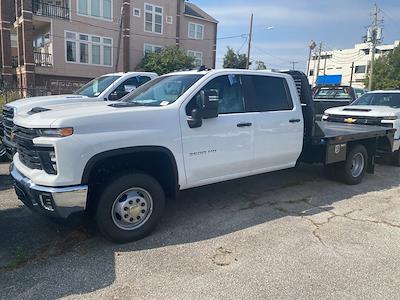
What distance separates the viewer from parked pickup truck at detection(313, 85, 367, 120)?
13.1 m

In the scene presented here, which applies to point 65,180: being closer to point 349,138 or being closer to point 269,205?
point 269,205

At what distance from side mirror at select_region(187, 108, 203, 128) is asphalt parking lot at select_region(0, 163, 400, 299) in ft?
4.37

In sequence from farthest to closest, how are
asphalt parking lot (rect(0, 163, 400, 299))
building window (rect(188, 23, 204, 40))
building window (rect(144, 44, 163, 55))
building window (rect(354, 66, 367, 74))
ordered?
building window (rect(354, 66, 367, 74))
building window (rect(188, 23, 204, 40))
building window (rect(144, 44, 163, 55))
asphalt parking lot (rect(0, 163, 400, 299))

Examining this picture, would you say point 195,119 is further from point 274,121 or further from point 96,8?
point 96,8

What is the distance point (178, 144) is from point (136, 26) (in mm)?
27962

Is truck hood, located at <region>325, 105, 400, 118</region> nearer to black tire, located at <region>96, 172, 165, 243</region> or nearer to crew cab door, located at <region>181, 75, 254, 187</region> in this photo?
crew cab door, located at <region>181, 75, 254, 187</region>

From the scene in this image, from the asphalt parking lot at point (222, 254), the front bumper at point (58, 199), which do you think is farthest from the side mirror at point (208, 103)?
the front bumper at point (58, 199)

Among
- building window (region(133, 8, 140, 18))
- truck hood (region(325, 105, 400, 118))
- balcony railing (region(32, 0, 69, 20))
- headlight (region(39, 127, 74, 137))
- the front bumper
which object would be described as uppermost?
building window (region(133, 8, 140, 18))

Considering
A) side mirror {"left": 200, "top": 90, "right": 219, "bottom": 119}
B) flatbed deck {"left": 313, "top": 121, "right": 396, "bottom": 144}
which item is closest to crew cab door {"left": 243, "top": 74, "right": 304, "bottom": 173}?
flatbed deck {"left": 313, "top": 121, "right": 396, "bottom": 144}

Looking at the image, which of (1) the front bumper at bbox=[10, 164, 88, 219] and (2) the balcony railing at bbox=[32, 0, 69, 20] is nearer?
(1) the front bumper at bbox=[10, 164, 88, 219]

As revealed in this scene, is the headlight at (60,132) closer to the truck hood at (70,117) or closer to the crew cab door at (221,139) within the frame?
the truck hood at (70,117)

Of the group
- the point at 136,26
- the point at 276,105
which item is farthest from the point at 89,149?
the point at 136,26

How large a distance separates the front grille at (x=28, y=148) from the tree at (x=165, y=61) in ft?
78.2

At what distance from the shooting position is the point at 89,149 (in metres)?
3.54
